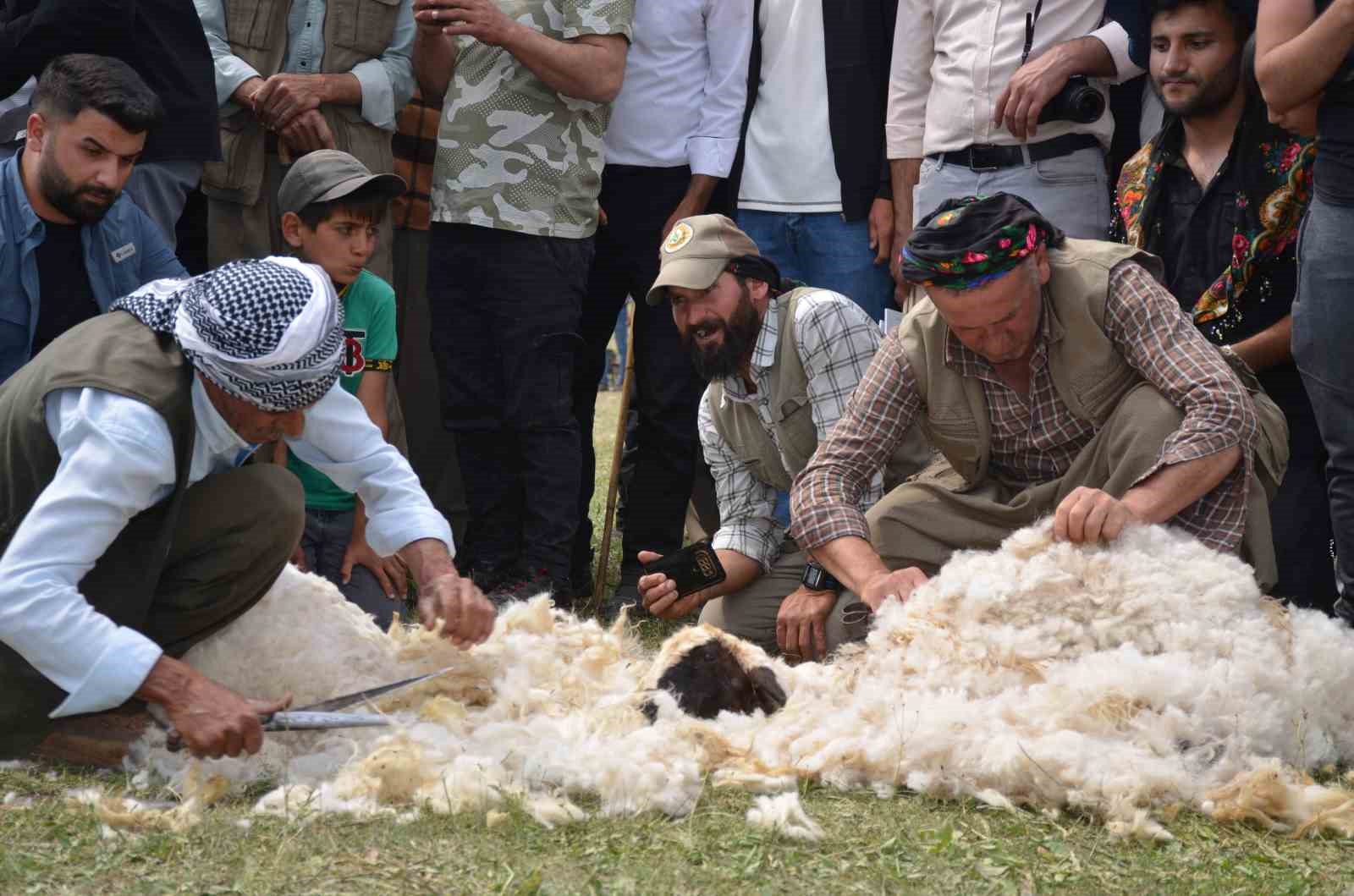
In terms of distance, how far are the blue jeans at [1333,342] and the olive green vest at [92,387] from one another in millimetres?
2832

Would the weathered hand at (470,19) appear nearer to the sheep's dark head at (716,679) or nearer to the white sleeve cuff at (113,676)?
the sheep's dark head at (716,679)

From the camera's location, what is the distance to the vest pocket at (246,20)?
5758mm

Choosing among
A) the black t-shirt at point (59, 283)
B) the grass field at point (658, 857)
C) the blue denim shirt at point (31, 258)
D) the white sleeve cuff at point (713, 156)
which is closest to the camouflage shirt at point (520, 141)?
the white sleeve cuff at point (713, 156)

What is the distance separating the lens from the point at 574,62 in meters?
5.50

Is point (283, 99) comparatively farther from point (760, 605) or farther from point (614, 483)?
point (760, 605)

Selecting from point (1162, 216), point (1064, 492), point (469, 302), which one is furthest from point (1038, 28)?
point (469, 302)

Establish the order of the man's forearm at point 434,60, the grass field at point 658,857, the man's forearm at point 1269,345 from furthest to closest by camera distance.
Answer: the man's forearm at point 434,60
the man's forearm at point 1269,345
the grass field at point 658,857

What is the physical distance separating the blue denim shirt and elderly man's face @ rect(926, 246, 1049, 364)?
2583mm

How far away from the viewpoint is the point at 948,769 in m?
Answer: 3.33

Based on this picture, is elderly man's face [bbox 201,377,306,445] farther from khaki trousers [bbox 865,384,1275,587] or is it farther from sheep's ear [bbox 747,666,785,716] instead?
khaki trousers [bbox 865,384,1275,587]

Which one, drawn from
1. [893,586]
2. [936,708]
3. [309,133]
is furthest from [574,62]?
[936,708]

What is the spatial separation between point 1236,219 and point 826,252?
1.59 metres

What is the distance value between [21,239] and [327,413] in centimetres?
152

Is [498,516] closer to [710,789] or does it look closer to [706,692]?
[706,692]
